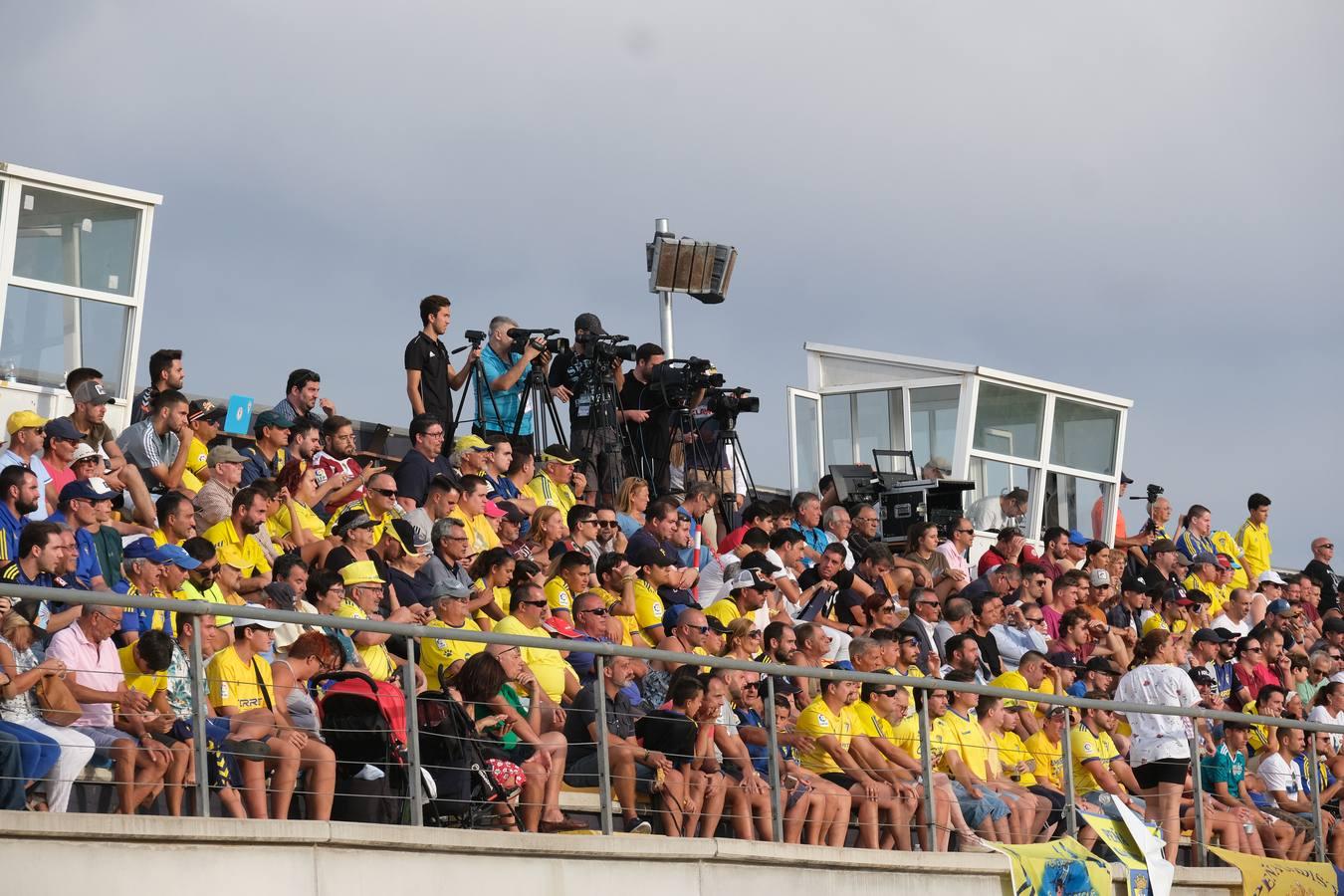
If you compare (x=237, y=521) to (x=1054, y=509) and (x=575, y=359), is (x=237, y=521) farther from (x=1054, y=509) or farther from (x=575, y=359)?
(x=1054, y=509)

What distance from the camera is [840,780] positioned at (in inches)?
424

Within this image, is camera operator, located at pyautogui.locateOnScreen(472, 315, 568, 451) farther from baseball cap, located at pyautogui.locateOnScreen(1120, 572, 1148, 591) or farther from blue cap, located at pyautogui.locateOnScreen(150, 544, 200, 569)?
blue cap, located at pyautogui.locateOnScreen(150, 544, 200, 569)

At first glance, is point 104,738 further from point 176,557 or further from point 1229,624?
point 1229,624

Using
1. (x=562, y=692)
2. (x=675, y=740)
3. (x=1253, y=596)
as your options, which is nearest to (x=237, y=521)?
(x=562, y=692)

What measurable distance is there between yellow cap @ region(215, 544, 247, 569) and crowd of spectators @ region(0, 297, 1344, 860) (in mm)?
17

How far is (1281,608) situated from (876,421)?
4.82 m

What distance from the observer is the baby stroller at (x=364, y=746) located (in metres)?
8.57

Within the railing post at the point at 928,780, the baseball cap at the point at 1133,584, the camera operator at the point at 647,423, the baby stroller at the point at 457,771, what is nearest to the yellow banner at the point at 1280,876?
the railing post at the point at 928,780

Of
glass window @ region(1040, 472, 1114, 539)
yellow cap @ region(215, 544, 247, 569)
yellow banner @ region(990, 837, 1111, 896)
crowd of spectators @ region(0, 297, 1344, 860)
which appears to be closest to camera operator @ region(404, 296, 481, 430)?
crowd of spectators @ region(0, 297, 1344, 860)

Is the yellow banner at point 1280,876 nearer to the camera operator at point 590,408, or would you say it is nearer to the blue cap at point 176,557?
the camera operator at point 590,408

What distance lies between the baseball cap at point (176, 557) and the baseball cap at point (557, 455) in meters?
5.12

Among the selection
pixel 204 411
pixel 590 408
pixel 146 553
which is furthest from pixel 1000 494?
pixel 146 553

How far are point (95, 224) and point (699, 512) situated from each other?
498 centimetres

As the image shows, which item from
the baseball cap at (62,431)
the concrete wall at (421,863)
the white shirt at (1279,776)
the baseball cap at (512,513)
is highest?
the baseball cap at (62,431)
